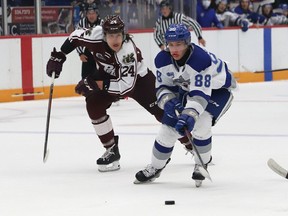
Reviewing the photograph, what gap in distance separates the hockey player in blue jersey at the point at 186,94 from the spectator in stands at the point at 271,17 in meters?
9.90

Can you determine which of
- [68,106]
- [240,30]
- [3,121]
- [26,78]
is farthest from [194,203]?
[240,30]

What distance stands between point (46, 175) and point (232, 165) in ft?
3.95

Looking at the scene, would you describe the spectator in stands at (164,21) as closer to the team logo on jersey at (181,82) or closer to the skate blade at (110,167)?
the skate blade at (110,167)

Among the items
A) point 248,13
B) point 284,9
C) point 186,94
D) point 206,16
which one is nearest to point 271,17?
point 248,13

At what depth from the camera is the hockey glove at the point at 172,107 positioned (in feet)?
18.0

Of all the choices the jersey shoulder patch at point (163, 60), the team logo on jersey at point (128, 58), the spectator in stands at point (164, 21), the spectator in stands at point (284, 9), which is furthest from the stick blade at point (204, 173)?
the spectator in stands at point (284, 9)

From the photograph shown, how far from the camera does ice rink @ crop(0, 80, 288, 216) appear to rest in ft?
16.1

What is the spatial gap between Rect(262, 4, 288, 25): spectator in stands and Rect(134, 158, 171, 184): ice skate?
9947mm

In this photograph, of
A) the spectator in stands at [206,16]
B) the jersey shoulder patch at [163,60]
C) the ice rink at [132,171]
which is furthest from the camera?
the spectator in stands at [206,16]

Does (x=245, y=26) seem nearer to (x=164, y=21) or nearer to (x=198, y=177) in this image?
(x=164, y=21)

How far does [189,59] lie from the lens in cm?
546

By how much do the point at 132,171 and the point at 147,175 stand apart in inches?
22.1

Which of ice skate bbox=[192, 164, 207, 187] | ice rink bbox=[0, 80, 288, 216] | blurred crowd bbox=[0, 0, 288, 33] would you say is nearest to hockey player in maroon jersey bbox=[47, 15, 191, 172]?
ice rink bbox=[0, 80, 288, 216]

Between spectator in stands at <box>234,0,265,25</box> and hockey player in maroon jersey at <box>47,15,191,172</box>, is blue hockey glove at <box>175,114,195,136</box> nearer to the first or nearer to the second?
hockey player in maroon jersey at <box>47,15,191,172</box>
